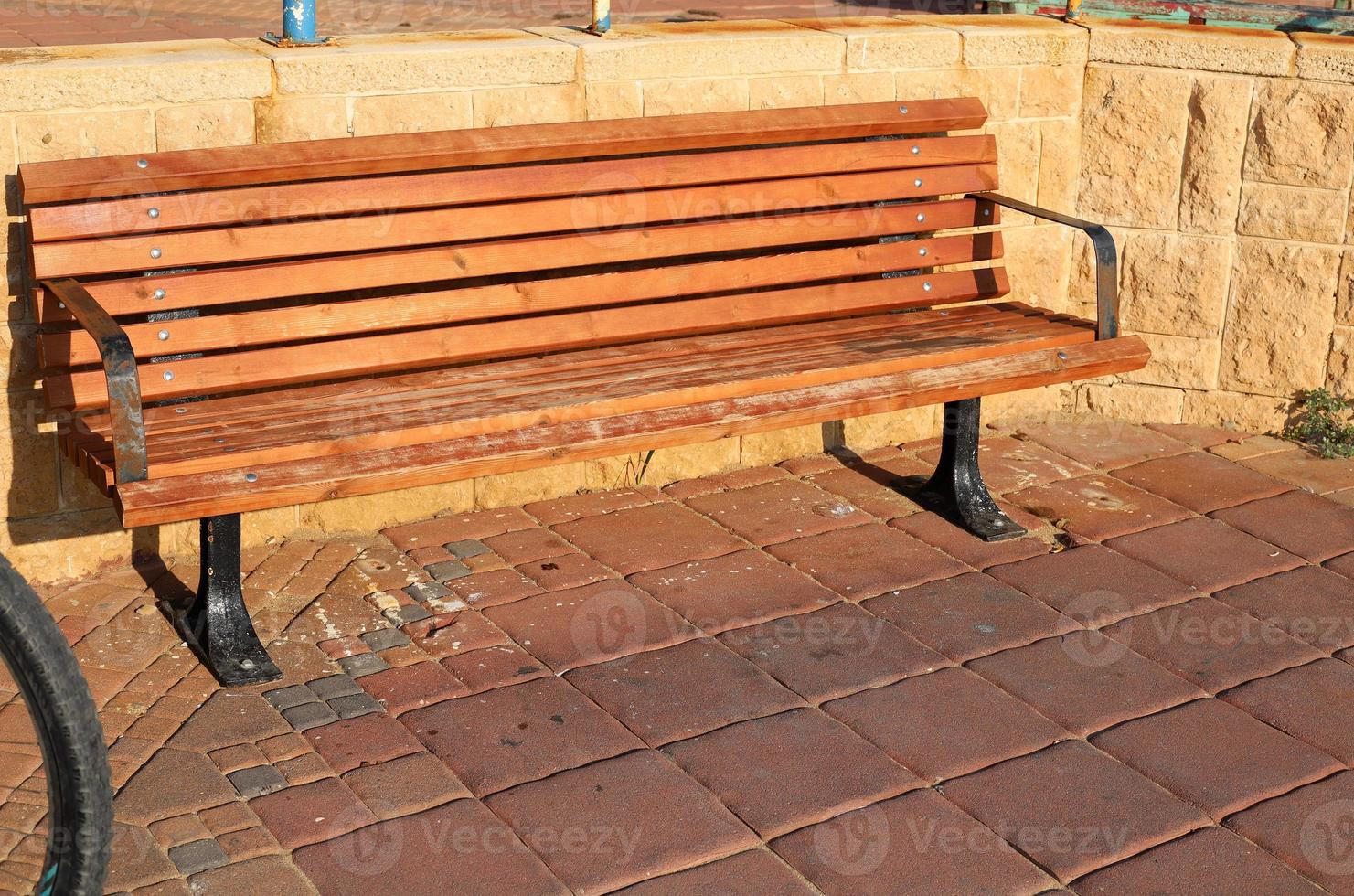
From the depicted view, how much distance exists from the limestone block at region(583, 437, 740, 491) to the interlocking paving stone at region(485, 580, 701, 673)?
0.65 metres

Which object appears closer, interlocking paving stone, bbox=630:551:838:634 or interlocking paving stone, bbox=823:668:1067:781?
interlocking paving stone, bbox=823:668:1067:781

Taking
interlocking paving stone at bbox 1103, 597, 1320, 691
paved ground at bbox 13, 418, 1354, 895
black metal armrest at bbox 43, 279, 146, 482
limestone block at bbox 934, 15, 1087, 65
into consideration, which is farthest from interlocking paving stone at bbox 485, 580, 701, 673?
limestone block at bbox 934, 15, 1087, 65

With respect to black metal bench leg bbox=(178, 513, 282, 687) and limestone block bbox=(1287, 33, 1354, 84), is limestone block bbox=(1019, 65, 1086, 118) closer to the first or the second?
limestone block bbox=(1287, 33, 1354, 84)

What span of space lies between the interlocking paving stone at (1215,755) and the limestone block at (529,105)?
7.04 feet

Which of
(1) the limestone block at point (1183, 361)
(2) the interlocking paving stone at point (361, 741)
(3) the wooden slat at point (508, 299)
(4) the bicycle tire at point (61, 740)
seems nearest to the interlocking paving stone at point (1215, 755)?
(2) the interlocking paving stone at point (361, 741)

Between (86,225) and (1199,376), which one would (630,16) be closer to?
(1199,376)

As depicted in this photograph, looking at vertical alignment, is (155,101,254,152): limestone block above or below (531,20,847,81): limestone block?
Result: below

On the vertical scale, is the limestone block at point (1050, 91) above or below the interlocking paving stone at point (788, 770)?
above

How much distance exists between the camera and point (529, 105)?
4152 millimetres

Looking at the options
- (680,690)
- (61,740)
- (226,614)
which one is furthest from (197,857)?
(680,690)

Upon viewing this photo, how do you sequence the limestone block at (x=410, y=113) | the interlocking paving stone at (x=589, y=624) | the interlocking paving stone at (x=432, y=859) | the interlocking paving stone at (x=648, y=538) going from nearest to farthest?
the interlocking paving stone at (x=432, y=859)
the interlocking paving stone at (x=589, y=624)
the limestone block at (x=410, y=113)
the interlocking paving stone at (x=648, y=538)

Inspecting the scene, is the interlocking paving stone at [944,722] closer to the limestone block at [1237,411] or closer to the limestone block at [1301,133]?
the limestone block at [1237,411]

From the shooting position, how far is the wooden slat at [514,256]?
3.57m

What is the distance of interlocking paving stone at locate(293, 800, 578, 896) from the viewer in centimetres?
281
